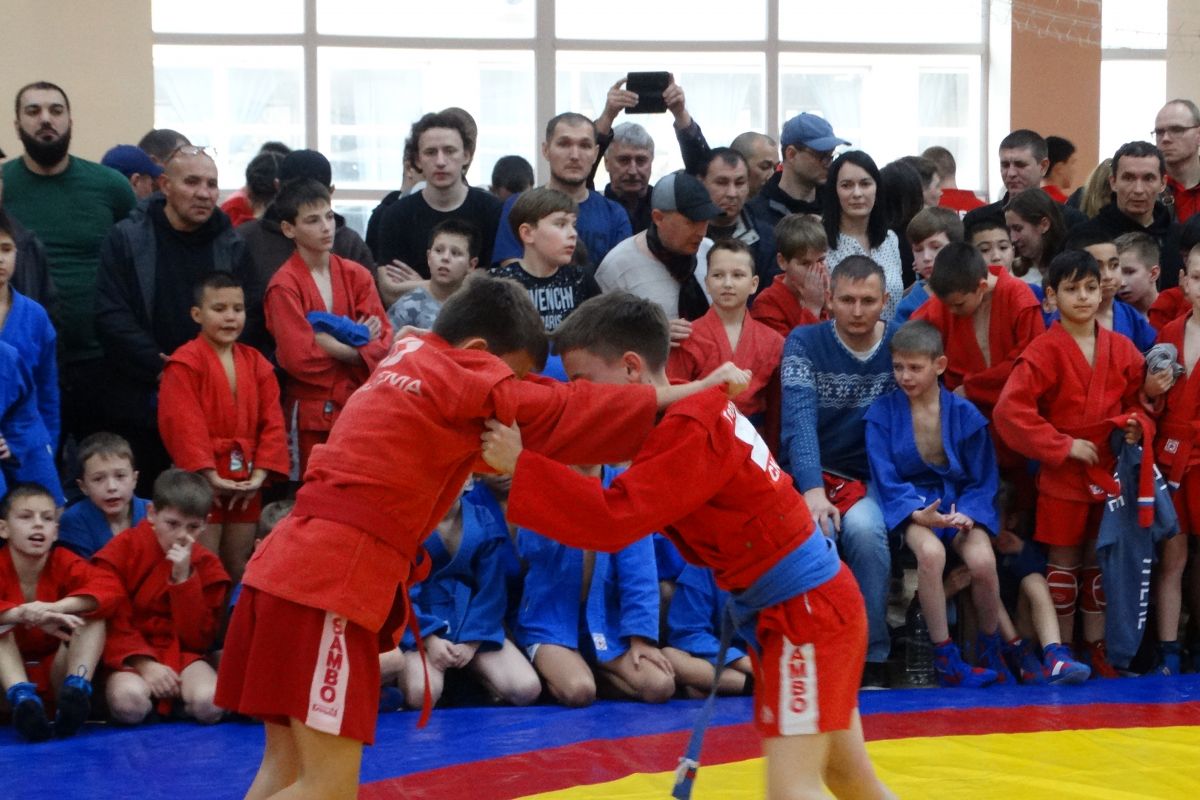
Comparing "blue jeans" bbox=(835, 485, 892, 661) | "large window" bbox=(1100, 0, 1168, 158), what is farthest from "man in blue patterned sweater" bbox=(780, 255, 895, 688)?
"large window" bbox=(1100, 0, 1168, 158)

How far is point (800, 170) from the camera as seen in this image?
6.68m

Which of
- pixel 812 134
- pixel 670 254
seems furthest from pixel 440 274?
pixel 812 134

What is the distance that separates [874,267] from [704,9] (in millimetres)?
6199

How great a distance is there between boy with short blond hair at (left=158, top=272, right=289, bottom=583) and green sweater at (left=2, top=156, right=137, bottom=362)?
763 mm

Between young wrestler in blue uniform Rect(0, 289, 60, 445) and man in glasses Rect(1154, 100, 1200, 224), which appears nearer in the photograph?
young wrestler in blue uniform Rect(0, 289, 60, 445)

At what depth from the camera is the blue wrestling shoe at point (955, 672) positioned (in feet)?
17.8

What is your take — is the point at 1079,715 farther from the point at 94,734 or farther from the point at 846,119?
the point at 846,119

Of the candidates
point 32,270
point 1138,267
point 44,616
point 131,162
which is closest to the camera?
point 44,616

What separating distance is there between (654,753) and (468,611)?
1056mm

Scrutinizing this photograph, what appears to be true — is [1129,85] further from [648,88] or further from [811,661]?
[811,661]

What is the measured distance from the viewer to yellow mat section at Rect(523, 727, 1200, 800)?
13.1 feet

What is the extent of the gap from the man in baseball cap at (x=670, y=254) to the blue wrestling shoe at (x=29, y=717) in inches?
98.0

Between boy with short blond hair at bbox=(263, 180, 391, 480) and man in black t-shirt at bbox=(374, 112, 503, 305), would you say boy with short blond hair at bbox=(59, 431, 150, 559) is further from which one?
man in black t-shirt at bbox=(374, 112, 503, 305)

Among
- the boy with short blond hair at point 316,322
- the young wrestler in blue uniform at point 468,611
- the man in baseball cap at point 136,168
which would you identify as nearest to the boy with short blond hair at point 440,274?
the boy with short blond hair at point 316,322
